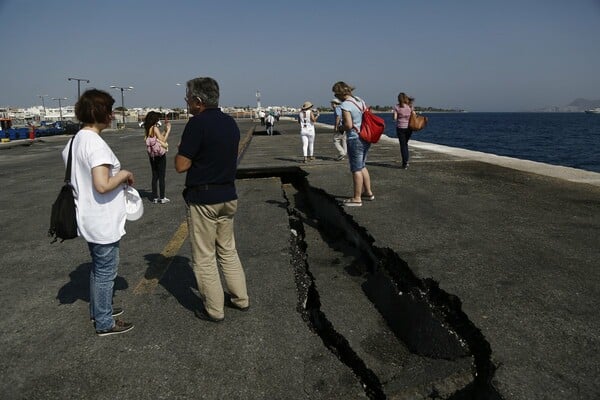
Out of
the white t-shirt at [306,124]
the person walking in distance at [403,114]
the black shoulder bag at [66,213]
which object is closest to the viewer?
the black shoulder bag at [66,213]

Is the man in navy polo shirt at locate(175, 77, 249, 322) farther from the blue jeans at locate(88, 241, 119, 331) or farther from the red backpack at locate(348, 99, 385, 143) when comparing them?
the red backpack at locate(348, 99, 385, 143)

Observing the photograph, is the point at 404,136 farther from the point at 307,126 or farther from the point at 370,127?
the point at 370,127

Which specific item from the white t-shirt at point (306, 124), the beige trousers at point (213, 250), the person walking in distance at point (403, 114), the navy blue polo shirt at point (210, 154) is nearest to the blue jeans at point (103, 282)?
the beige trousers at point (213, 250)

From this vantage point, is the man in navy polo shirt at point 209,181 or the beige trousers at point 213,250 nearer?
the man in navy polo shirt at point 209,181

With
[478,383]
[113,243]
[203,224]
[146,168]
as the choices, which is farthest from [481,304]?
[146,168]

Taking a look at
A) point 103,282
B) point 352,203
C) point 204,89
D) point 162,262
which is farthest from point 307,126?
point 103,282

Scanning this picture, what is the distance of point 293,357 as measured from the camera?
9.41ft

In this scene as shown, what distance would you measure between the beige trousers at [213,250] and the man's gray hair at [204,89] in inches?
29.7

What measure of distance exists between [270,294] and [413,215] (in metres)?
2.97

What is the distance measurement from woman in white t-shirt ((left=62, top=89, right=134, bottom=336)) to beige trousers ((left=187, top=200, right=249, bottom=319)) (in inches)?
21.2

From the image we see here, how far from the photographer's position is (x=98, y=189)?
2.86 meters

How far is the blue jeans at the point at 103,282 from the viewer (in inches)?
121

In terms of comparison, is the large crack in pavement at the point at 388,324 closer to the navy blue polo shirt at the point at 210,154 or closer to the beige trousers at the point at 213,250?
the beige trousers at the point at 213,250

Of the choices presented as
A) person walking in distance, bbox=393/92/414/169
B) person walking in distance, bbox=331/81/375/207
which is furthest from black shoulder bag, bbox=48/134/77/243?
person walking in distance, bbox=393/92/414/169
